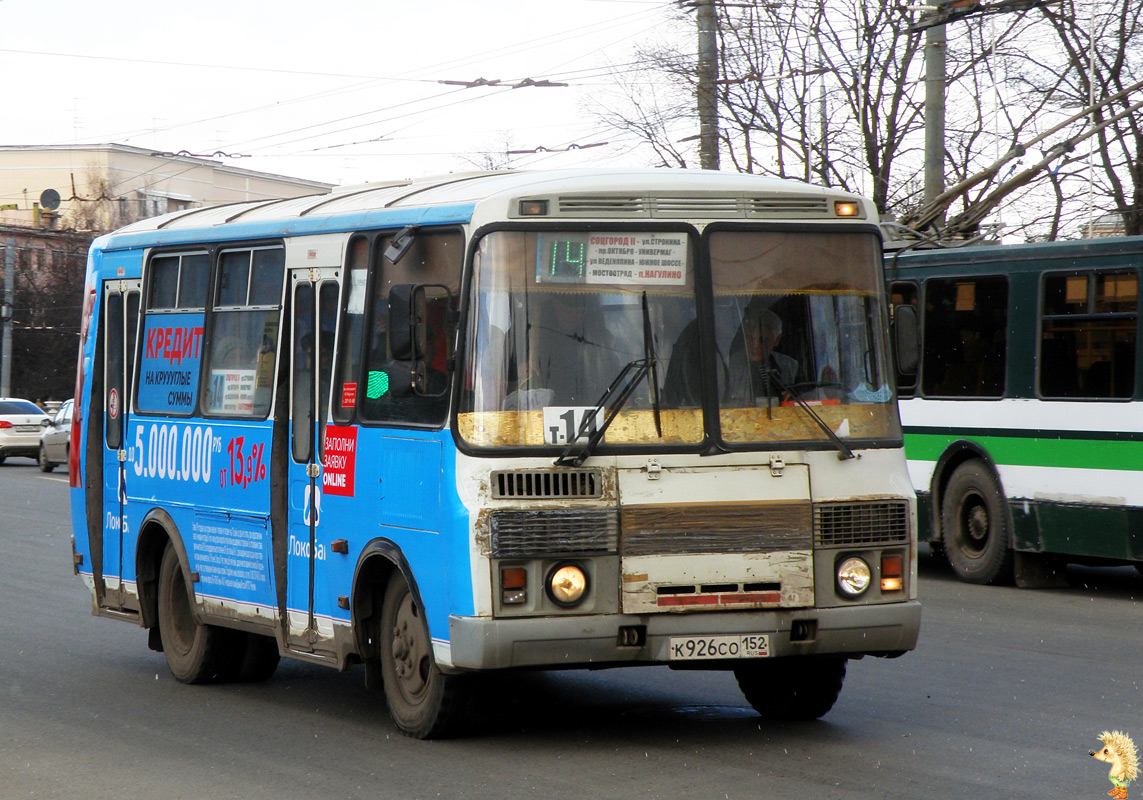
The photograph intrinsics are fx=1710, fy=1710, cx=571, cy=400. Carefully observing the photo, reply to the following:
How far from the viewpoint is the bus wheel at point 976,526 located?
14.8 metres

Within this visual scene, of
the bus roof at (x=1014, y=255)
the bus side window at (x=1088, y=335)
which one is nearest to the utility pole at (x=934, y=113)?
the bus roof at (x=1014, y=255)

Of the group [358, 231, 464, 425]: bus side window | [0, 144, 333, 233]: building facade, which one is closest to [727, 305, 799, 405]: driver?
[358, 231, 464, 425]: bus side window

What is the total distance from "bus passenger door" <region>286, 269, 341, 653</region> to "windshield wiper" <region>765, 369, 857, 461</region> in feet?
7.52

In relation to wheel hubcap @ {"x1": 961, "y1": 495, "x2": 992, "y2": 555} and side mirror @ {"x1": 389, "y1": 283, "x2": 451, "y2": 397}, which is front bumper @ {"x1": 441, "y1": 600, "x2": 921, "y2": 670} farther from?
wheel hubcap @ {"x1": 961, "y1": 495, "x2": 992, "y2": 555}

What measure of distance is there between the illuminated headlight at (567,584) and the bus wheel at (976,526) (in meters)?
8.28

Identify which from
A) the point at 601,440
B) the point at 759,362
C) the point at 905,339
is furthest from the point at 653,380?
the point at 905,339

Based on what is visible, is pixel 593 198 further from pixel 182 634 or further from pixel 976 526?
pixel 976 526

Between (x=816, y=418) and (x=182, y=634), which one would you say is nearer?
(x=816, y=418)

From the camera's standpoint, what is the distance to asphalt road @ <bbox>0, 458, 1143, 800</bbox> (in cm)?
690

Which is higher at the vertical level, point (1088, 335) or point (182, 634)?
point (1088, 335)

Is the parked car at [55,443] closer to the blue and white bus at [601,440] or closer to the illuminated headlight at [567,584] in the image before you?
the blue and white bus at [601,440]

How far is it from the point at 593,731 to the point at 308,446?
2039 mm

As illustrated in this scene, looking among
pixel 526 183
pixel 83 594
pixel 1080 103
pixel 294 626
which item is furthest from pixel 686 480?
pixel 1080 103

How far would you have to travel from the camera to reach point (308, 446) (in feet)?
28.4
